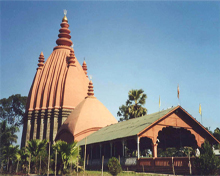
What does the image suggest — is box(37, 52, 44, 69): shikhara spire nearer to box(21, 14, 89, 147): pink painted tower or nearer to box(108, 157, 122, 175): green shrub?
box(21, 14, 89, 147): pink painted tower

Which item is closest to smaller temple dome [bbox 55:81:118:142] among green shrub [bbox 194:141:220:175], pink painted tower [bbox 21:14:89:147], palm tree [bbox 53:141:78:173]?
pink painted tower [bbox 21:14:89:147]

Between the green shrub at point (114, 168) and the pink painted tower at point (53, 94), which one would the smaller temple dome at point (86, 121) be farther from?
the green shrub at point (114, 168)

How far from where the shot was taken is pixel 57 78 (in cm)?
4431

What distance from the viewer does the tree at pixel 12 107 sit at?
193 ft

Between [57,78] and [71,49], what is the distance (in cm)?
756

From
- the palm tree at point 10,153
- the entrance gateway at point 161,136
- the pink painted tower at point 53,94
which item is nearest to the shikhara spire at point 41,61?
the pink painted tower at point 53,94

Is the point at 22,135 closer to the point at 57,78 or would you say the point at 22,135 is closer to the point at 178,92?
the point at 57,78

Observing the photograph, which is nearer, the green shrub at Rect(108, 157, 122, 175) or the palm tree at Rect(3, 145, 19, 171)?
the green shrub at Rect(108, 157, 122, 175)

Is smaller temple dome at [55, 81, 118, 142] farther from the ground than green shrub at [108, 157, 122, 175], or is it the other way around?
smaller temple dome at [55, 81, 118, 142]

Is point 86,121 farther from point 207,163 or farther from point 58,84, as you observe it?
point 207,163

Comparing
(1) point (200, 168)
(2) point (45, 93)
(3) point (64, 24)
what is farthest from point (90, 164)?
(3) point (64, 24)

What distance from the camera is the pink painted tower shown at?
135ft

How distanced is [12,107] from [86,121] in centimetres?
3222

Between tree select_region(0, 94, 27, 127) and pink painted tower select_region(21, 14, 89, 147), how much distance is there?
14690mm
